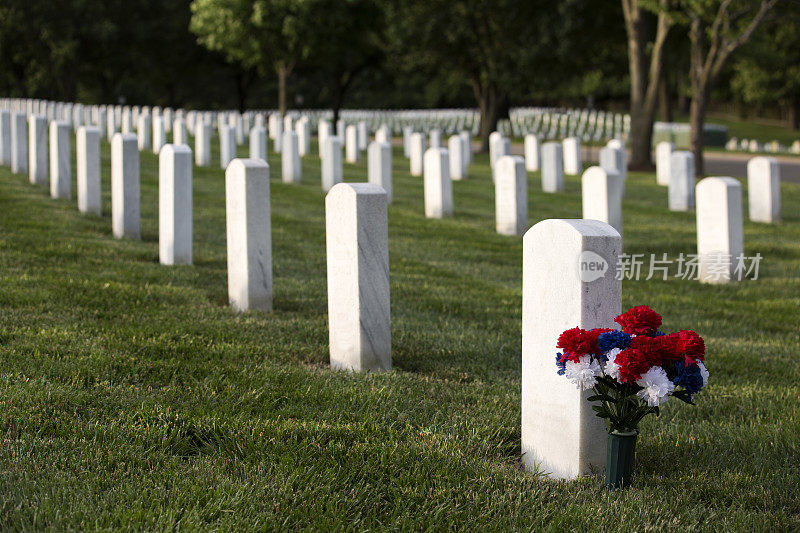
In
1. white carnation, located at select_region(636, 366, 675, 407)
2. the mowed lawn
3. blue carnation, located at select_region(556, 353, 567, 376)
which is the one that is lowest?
the mowed lawn

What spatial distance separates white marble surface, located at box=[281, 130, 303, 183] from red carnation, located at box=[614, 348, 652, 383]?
13.0 m

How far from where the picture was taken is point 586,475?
356 cm

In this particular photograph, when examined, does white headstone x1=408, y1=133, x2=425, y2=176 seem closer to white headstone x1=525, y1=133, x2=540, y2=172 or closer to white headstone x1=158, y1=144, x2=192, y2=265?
white headstone x1=525, y1=133, x2=540, y2=172

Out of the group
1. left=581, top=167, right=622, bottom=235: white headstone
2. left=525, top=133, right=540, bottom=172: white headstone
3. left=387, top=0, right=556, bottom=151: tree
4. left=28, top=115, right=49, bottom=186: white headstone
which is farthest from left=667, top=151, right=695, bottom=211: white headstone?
left=387, top=0, right=556, bottom=151: tree

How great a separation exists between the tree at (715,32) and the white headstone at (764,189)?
568cm

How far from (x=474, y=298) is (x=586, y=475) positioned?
3325mm

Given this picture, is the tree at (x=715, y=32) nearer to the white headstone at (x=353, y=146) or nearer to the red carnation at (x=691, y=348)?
the white headstone at (x=353, y=146)

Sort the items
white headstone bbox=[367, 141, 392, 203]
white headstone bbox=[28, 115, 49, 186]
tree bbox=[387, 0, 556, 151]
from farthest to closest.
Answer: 1. tree bbox=[387, 0, 556, 151]
2. white headstone bbox=[367, 141, 392, 203]
3. white headstone bbox=[28, 115, 49, 186]

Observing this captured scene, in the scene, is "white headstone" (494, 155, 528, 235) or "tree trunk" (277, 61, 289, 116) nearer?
"white headstone" (494, 155, 528, 235)

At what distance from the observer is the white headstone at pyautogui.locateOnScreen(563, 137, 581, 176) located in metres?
19.0

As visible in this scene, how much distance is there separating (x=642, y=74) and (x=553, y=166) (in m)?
6.96

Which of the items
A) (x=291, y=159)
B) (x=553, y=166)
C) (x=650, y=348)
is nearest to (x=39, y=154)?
(x=291, y=159)

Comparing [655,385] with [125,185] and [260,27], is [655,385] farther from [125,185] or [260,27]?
[260,27]

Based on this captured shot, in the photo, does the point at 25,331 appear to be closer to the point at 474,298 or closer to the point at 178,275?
the point at 178,275
